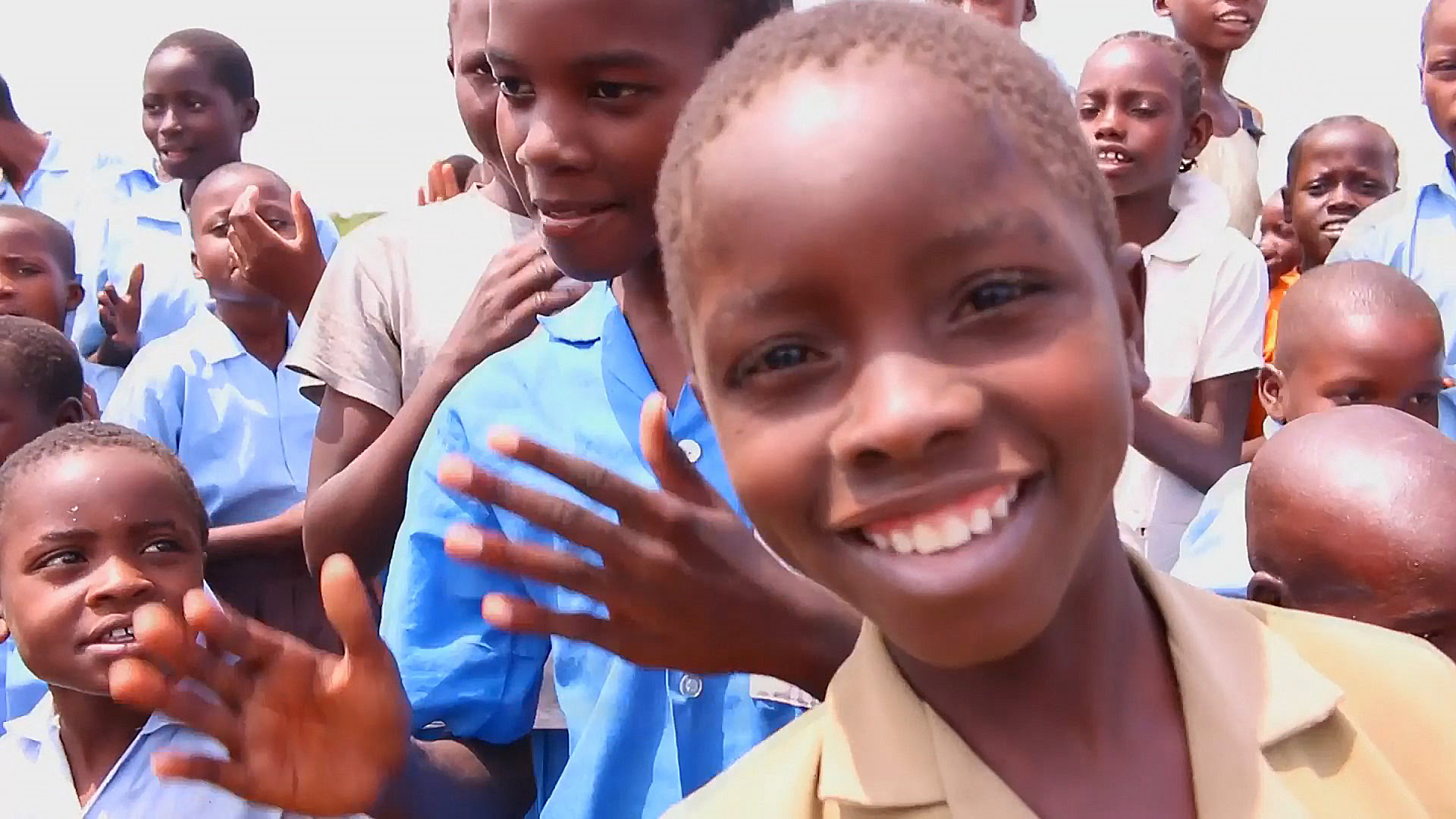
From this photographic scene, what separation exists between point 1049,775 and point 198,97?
4.45 meters

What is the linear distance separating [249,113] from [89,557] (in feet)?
10.1

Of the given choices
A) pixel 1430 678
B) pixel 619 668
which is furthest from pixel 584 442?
pixel 1430 678

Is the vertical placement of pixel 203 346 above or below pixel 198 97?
below

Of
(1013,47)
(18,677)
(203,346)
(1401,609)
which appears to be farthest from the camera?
(203,346)

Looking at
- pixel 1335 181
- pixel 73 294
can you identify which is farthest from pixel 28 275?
pixel 1335 181

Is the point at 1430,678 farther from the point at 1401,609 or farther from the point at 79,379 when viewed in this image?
the point at 79,379

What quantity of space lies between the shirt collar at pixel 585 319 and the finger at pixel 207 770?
0.58 meters

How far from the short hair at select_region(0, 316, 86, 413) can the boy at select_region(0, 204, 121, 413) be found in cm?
81

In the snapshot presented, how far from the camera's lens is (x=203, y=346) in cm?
335

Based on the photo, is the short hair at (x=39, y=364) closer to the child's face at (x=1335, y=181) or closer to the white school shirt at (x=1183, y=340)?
the white school shirt at (x=1183, y=340)

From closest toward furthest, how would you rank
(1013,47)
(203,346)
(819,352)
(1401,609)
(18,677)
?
(819,352), (1013,47), (1401,609), (18,677), (203,346)

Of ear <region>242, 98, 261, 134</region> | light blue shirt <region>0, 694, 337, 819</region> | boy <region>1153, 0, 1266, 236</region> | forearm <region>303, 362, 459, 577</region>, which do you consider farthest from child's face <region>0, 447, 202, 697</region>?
boy <region>1153, 0, 1266, 236</region>

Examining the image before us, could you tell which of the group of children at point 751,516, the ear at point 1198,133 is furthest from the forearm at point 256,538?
the ear at point 1198,133

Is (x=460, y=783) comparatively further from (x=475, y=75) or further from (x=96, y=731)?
(x=475, y=75)
